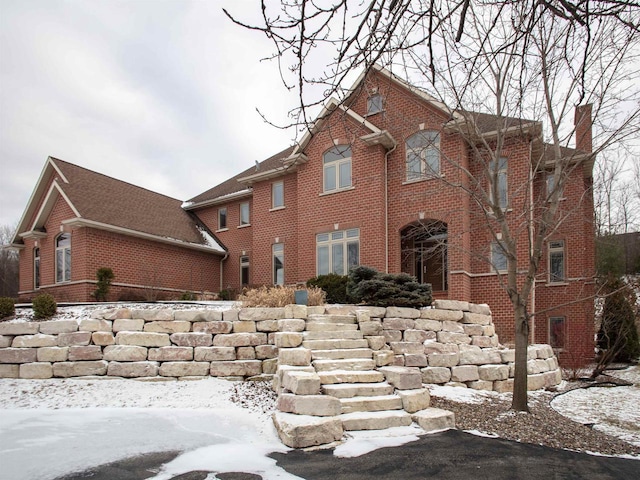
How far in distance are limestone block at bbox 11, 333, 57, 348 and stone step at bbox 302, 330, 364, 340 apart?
4.81 m

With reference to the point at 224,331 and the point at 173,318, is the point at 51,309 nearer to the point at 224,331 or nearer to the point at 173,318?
the point at 173,318

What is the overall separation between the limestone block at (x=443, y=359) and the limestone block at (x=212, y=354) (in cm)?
385

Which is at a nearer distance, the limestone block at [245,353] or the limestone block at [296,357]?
the limestone block at [296,357]

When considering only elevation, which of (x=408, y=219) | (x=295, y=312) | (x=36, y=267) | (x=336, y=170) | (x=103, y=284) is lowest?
(x=295, y=312)

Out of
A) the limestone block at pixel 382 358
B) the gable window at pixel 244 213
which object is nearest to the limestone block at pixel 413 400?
the limestone block at pixel 382 358

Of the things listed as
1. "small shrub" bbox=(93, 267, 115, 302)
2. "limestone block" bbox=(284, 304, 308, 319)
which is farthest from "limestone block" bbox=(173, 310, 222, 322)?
"small shrub" bbox=(93, 267, 115, 302)

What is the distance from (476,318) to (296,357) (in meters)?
4.83

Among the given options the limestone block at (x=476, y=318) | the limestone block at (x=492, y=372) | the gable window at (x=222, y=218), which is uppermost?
the gable window at (x=222, y=218)

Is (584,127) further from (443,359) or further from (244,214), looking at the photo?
(244,214)

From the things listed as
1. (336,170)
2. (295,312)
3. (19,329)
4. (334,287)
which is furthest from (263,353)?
(336,170)

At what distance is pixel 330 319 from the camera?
9.07 m

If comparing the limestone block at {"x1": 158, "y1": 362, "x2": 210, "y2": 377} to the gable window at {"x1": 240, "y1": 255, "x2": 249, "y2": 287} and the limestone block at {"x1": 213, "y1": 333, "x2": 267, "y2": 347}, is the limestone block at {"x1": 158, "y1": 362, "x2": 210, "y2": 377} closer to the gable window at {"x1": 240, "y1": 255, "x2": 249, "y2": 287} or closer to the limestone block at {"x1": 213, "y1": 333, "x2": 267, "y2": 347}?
the limestone block at {"x1": 213, "y1": 333, "x2": 267, "y2": 347}

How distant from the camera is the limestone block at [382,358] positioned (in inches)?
317

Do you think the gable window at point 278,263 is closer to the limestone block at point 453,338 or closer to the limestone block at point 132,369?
the limestone block at point 453,338
